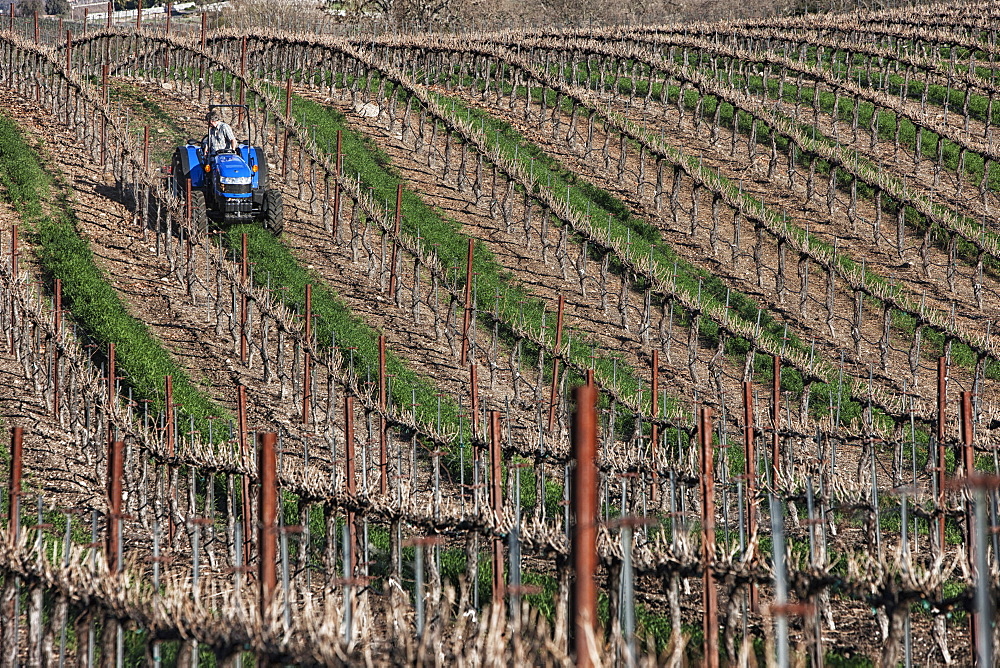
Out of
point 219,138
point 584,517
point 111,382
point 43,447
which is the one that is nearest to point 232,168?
point 219,138

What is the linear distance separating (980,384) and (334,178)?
13.1 m

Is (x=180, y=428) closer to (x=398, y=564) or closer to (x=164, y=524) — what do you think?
(x=164, y=524)

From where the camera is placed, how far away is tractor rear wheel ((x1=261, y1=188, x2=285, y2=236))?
2406cm

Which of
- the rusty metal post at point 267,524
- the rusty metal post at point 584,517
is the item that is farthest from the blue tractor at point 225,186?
the rusty metal post at point 584,517

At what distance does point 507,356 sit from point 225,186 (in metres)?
5.86

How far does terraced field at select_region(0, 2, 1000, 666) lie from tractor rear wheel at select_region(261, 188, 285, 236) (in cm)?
30

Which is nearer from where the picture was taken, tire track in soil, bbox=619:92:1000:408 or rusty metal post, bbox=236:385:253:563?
rusty metal post, bbox=236:385:253:563

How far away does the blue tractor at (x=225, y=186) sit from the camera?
23047 mm

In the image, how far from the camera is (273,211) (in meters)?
24.1

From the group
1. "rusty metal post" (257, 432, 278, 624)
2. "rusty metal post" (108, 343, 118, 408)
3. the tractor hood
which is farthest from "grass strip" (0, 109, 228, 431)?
"rusty metal post" (257, 432, 278, 624)

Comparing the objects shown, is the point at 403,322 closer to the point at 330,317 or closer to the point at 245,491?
the point at 330,317

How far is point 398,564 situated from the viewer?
12.6 metres

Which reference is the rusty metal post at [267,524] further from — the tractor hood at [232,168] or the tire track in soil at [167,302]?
the tractor hood at [232,168]

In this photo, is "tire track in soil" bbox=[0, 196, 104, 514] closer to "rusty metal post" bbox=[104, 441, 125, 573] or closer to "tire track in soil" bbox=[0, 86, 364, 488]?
"tire track in soil" bbox=[0, 86, 364, 488]
